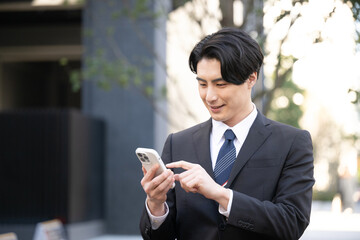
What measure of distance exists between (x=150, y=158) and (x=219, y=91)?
0.42 meters

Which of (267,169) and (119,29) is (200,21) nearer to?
(267,169)

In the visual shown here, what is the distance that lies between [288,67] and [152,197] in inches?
172

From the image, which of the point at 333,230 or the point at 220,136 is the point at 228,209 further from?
the point at 333,230

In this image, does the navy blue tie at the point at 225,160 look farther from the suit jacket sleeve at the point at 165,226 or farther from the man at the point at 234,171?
the suit jacket sleeve at the point at 165,226

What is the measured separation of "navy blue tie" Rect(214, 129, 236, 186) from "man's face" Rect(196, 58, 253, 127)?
109mm

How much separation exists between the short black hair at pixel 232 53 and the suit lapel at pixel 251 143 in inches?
9.6

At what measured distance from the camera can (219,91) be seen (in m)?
2.94

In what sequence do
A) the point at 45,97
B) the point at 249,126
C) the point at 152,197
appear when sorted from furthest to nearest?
1. the point at 45,97
2. the point at 249,126
3. the point at 152,197

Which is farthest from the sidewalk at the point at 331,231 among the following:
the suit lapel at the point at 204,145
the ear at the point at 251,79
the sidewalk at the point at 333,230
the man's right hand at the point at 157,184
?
the man's right hand at the point at 157,184

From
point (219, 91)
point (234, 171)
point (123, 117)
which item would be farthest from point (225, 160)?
point (123, 117)

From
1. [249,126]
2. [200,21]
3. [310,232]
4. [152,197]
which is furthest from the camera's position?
[310,232]

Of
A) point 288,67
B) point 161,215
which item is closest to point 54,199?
point 288,67

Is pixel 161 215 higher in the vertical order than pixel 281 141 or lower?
lower

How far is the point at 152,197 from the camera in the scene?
9.66 ft
